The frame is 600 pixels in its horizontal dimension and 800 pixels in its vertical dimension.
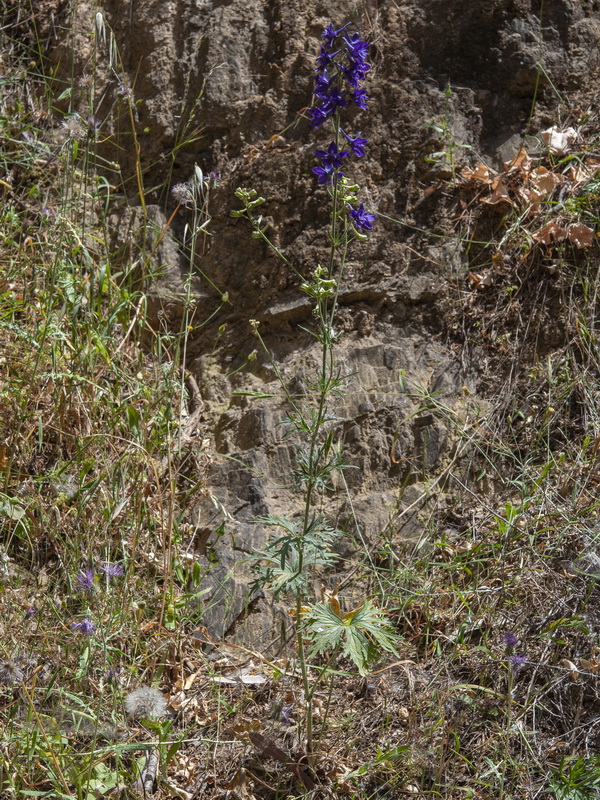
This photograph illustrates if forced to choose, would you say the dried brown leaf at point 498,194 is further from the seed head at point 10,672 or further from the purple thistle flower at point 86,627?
the seed head at point 10,672

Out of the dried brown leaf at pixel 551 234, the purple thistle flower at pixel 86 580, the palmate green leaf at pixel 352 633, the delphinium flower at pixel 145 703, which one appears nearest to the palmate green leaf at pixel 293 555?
the palmate green leaf at pixel 352 633

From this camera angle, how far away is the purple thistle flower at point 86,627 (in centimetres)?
259

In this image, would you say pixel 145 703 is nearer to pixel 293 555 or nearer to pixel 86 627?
pixel 86 627

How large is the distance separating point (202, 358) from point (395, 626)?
157cm

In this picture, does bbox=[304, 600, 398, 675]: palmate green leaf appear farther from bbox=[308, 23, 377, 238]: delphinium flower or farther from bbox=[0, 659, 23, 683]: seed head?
bbox=[308, 23, 377, 238]: delphinium flower

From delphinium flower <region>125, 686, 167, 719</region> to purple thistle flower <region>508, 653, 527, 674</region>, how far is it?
1160 millimetres

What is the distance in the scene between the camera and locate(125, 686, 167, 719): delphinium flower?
8.34 feet

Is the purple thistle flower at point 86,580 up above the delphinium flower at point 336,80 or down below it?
below

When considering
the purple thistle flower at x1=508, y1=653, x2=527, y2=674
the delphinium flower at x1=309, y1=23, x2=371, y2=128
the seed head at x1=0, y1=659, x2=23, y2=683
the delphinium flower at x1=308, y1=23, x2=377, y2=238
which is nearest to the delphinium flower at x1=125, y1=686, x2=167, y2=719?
the seed head at x1=0, y1=659, x2=23, y2=683

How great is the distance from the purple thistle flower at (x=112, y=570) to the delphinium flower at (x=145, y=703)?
0.41 m

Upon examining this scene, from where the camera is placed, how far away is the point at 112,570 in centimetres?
275

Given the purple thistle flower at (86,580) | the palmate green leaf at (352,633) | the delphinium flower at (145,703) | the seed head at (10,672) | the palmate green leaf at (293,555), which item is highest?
the palmate green leaf at (293,555)

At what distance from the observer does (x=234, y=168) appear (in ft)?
13.0

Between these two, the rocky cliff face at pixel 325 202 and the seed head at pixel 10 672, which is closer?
the seed head at pixel 10 672
